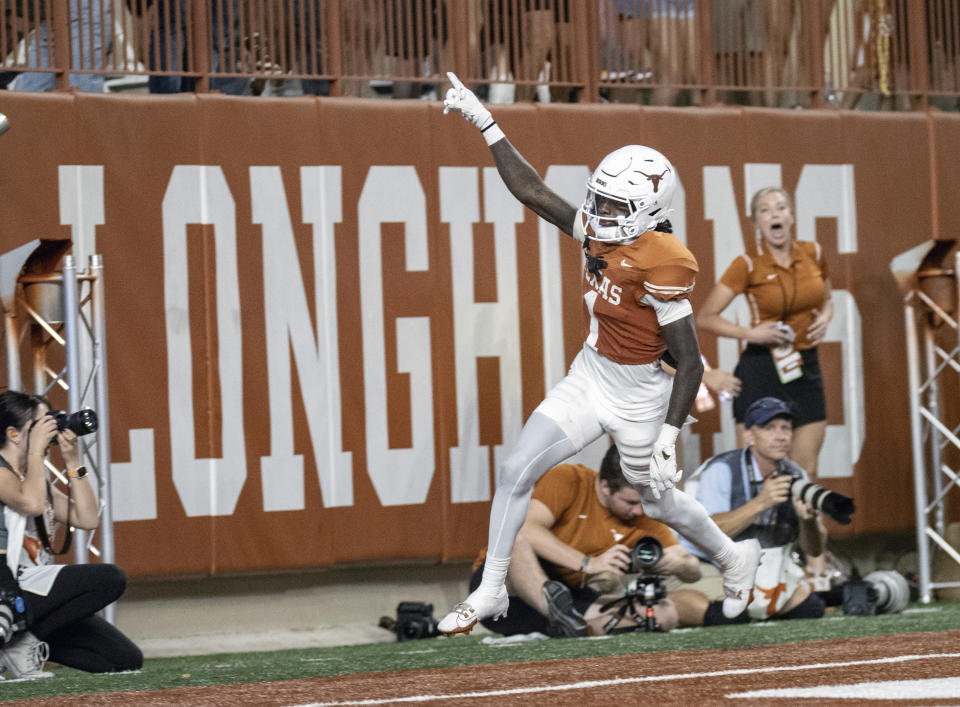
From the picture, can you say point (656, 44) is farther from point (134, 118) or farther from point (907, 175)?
point (134, 118)

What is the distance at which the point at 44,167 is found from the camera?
7.30m

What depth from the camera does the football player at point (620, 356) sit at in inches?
207

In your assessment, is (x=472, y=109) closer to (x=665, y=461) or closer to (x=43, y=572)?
(x=665, y=461)

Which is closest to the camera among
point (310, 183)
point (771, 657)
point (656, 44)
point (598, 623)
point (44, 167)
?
point (771, 657)

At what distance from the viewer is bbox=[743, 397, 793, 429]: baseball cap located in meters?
7.16

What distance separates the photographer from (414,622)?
7.59 m

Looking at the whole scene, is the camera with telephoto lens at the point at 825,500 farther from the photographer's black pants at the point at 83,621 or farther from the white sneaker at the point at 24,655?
the white sneaker at the point at 24,655

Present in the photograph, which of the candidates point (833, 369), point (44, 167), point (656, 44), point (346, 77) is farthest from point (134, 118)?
point (833, 369)

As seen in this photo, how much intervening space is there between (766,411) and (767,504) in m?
0.50

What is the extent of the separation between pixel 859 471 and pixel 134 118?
14.8 feet

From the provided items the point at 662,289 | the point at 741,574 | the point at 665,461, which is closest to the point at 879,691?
the point at 665,461

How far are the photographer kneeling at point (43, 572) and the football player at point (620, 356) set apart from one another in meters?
1.53

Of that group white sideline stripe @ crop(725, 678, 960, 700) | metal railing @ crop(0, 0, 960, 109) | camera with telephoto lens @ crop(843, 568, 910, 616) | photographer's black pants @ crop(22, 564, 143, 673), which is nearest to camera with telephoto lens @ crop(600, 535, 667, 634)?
camera with telephoto lens @ crop(843, 568, 910, 616)

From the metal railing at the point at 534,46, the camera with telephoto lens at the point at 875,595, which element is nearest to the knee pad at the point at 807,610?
the camera with telephoto lens at the point at 875,595
